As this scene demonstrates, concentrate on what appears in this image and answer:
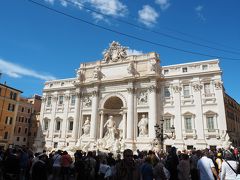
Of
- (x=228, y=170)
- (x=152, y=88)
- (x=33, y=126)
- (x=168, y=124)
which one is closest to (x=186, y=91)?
(x=152, y=88)

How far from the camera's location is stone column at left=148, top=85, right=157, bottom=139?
26031mm

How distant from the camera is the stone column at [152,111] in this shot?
2603 cm

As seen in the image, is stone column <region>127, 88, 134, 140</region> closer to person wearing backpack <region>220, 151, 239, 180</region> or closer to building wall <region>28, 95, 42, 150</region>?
building wall <region>28, 95, 42, 150</region>

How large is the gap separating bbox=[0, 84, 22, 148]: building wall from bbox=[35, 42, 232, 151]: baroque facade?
5.47 meters

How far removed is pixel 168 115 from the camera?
26.7 meters

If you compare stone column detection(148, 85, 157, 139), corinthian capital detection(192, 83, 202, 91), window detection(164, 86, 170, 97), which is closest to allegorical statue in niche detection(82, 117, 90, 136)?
stone column detection(148, 85, 157, 139)

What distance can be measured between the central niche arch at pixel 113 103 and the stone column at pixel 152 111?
5721 millimetres

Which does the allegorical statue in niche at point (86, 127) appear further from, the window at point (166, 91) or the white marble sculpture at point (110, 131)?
the window at point (166, 91)

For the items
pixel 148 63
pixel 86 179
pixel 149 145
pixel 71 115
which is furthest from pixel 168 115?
pixel 86 179

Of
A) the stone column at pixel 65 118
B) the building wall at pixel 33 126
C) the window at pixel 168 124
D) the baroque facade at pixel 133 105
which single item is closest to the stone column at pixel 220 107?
the baroque facade at pixel 133 105

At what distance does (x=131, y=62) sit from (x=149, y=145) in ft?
36.7

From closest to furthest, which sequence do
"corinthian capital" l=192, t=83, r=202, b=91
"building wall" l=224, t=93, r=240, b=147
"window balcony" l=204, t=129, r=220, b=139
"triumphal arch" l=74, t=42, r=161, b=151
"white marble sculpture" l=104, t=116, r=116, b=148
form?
1. "window balcony" l=204, t=129, r=220, b=139
2. "corinthian capital" l=192, t=83, r=202, b=91
3. "triumphal arch" l=74, t=42, r=161, b=151
4. "white marble sculpture" l=104, t=116, r=116, b=148
5. "building wall" l=224, t=93, r=240, b=147

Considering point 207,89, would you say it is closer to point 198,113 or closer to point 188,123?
point 198,113

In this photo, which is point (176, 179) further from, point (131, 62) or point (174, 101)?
point (131, 62)
